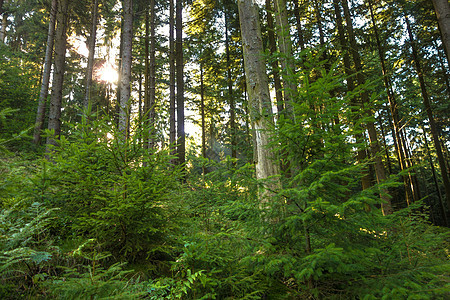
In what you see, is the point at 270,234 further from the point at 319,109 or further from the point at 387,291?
the point at 319,109

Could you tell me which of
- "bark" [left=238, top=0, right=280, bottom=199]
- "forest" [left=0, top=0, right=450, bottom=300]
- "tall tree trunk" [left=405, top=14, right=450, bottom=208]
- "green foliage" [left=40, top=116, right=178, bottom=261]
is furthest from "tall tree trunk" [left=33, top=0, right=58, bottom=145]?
"tall tree trunk" [left=405, top=14, right=450, bottom=208]

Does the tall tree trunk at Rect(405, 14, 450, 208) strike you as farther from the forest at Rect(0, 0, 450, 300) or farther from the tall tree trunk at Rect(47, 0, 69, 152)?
the tall tree trunk at Rect(47, 0, 69, 152)

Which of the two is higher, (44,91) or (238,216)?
(44,91)

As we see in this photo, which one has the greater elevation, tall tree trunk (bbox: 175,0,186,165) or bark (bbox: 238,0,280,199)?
tall tree trunk (bbox: 175,0,186,165)

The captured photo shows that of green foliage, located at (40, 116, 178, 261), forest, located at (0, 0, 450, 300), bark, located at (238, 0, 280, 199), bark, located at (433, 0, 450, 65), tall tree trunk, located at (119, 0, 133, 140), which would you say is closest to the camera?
forest, located at (0, 0, 450, 300)

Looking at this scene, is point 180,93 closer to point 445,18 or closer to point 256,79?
point 256,79

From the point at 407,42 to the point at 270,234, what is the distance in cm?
1638

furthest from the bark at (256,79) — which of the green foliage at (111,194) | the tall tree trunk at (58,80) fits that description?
the tall tree trunk at (58,80)

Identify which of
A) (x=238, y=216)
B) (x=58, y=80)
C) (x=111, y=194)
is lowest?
(x=238, y=216)

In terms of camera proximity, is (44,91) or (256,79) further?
(44,91)

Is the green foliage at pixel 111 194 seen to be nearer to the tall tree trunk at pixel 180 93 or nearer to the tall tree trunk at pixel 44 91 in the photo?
the tall tree trunk at pixel 180 93

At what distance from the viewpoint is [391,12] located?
44.4 ft

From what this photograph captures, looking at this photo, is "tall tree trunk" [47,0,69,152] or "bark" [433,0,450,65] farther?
"tall tree trunk" [47,0,69,152]

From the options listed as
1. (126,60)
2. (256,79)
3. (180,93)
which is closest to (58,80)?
(126,60)
